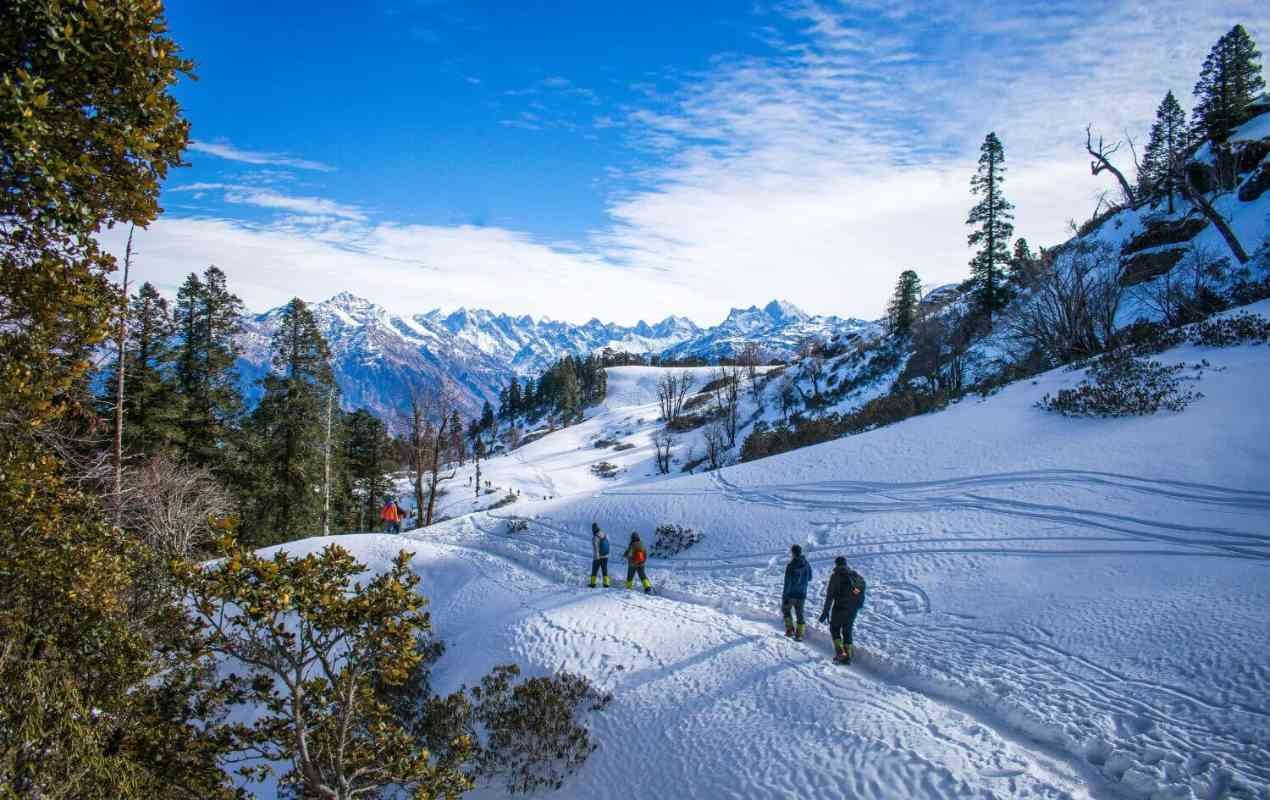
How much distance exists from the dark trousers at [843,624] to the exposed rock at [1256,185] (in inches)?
1705

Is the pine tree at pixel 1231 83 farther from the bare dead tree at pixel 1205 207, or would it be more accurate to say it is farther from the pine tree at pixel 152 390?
the pine tree at pixel 152 390

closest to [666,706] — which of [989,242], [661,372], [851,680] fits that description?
[851,680]

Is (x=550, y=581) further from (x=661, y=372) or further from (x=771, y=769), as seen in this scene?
(x=661, y=372)

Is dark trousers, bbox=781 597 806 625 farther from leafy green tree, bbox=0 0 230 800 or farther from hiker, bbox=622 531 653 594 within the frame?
leafy green tree, bbox=0 0 230 800

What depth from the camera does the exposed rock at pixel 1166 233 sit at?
37281 millimetres

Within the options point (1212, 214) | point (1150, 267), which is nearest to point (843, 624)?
point (1212, 214)

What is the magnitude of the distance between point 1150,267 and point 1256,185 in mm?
6630

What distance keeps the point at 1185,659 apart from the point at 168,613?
13.9m

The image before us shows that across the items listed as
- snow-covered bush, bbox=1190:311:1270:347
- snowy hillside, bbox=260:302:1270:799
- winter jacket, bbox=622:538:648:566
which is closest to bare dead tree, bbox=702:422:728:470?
snowy hillside, bbox=260:302:1270:799

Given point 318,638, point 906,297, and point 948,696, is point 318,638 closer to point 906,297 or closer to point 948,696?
point 948,696

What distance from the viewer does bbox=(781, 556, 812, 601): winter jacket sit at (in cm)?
1195

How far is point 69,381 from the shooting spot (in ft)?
16.0

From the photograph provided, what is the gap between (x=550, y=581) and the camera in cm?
1764

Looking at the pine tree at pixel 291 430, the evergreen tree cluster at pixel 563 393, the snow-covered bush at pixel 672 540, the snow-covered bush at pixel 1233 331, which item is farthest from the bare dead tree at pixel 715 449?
the evergreen tree cluster at pixel 563 393
